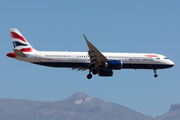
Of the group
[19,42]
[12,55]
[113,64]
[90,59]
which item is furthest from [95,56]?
[19,42]

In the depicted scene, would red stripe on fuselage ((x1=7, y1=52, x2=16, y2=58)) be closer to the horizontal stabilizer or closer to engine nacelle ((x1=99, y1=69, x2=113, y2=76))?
the horizontal stabilizer

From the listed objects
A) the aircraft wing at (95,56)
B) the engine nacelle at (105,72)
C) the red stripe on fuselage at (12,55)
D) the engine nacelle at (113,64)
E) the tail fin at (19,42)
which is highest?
the tail fin at (19,42)

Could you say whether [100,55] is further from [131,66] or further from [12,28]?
[12,28]

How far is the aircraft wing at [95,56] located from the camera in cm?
5257

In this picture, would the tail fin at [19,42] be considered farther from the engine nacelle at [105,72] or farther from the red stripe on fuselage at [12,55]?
the engine nacelle at [105,72]

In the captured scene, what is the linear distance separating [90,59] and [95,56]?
49.9 inches

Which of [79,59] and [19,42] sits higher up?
[19,42]

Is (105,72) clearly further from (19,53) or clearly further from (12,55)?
(12,55)

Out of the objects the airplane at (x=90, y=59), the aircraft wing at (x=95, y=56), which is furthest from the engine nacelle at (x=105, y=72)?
the aircraft wing at (x=95, y=56)

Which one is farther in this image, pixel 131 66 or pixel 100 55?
pixel 131 66

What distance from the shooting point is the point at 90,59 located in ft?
182

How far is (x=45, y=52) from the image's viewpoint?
5716cm

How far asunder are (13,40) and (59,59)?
10.3 metres

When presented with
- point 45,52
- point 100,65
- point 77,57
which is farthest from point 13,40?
point 100,65
